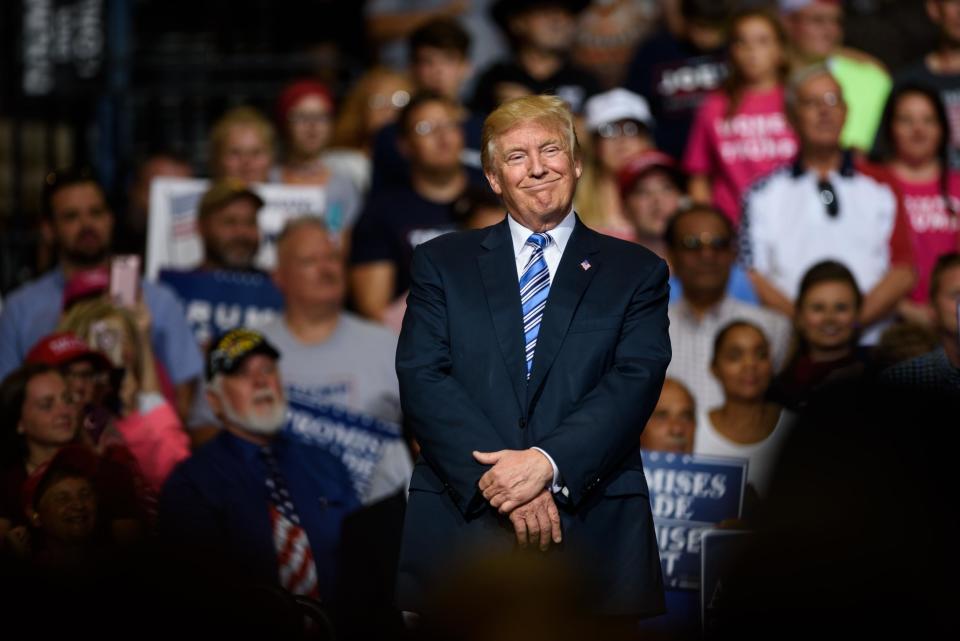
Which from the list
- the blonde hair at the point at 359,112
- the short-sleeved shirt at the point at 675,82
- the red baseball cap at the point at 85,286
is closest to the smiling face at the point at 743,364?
the short-sleeved shirt at the point at 675,82

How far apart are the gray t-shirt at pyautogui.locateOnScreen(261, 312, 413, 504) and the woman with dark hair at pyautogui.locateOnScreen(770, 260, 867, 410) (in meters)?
1.61

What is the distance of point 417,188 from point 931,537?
5.29 metres

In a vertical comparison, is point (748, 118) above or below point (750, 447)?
above

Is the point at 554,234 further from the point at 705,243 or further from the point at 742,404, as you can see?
the point at 705,243

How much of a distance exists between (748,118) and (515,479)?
15.8ft

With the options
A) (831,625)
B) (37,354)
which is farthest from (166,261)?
(831,625)

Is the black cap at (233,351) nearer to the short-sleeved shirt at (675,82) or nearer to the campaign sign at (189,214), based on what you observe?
the campaign sign at (189,214)

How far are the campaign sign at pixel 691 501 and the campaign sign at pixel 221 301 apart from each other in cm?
255

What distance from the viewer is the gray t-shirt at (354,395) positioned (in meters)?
6.67

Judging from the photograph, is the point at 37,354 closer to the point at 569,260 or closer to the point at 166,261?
the point at 166,261

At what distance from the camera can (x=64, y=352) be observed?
6.39 metres

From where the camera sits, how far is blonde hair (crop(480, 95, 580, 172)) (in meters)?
4.25

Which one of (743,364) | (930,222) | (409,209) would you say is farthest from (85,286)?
(930,222)

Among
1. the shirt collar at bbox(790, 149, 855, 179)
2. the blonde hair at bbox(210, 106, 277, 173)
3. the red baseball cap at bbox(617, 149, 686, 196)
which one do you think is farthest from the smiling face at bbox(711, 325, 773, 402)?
the blonde hair at bbox(210, 106, 277, 173)
